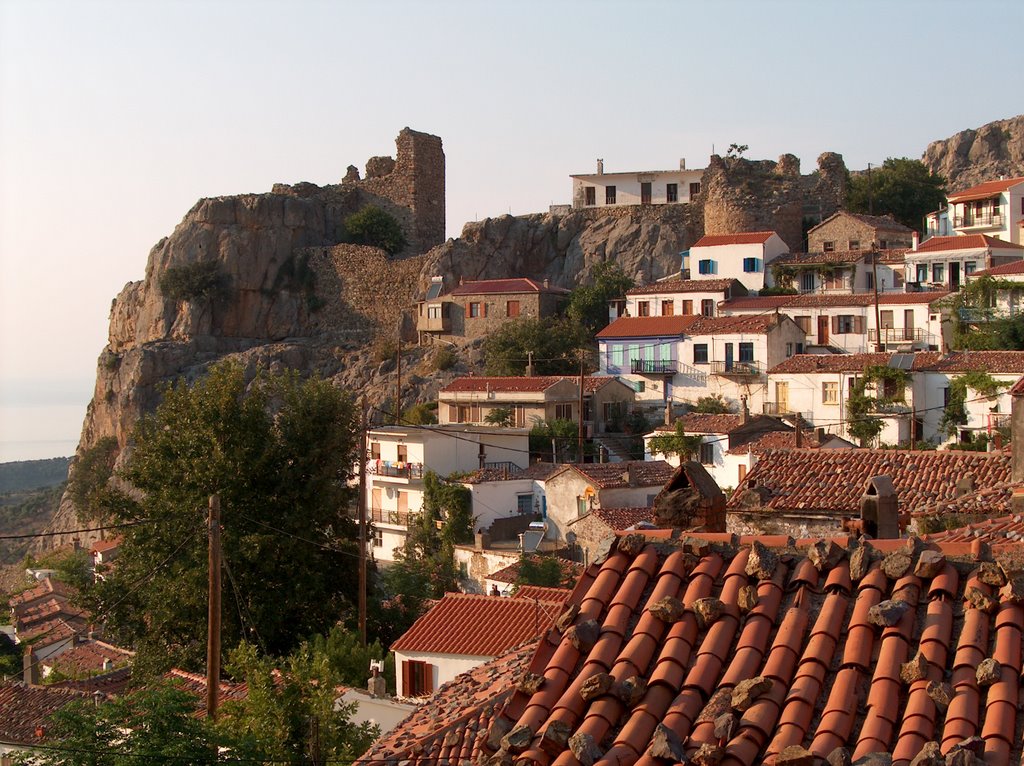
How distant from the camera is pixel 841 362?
42062 millimetres

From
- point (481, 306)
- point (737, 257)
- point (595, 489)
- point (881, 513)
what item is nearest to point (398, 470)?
point (595, 489)

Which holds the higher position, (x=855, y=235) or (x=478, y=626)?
(x=855, y=235)

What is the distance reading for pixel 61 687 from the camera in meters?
22.0

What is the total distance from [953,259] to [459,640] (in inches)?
1390

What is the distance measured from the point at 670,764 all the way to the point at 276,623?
19.5 meters

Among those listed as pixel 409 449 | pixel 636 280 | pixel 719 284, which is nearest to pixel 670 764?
pixel 409 449

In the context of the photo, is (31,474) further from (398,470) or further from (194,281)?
(398,470)

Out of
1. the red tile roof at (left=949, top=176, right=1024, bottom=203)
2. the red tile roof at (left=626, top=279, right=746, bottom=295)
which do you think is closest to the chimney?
the red tile roof at (left=626, top=279, right=746, bottom=295)

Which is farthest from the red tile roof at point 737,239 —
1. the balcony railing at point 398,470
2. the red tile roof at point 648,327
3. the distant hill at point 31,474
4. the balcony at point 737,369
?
the distant hill at point 31,474

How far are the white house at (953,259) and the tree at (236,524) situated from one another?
1160 inches

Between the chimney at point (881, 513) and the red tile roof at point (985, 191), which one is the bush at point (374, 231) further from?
the chimney at point (881, 513)

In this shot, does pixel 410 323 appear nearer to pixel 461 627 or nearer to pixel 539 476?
pixel 539 476

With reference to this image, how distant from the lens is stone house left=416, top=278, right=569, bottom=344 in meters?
53.8

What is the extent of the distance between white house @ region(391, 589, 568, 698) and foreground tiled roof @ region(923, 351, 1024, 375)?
22.7 meters
